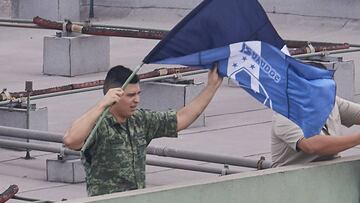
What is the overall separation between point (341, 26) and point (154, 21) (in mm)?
3794

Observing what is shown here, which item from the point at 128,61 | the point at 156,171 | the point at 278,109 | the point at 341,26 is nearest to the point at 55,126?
the point at 156,171

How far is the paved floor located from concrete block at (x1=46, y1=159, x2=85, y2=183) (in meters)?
0.07

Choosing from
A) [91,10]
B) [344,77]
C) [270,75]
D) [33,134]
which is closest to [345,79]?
[344,77]

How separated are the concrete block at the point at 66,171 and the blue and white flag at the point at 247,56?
3817 mm

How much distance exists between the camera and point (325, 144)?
7.21 m

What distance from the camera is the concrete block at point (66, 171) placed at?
10984mm

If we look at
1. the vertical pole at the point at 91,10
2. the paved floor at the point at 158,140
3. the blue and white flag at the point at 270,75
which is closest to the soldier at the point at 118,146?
the blue and white flag at the point at 270,75

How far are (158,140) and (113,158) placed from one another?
19.9 feet

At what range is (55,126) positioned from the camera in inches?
537

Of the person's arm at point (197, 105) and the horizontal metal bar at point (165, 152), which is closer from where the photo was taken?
the person's arm at point (197, 105)

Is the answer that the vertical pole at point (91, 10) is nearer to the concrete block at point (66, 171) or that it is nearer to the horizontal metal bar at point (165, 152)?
the horizontal metal bar at point (165, 152)

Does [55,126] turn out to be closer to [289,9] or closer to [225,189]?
[225,189]

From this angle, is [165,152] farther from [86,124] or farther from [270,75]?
[86,124]

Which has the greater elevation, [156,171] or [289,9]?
[289,9]
